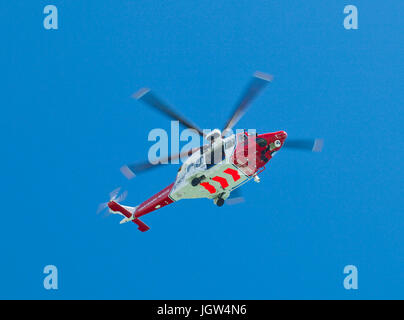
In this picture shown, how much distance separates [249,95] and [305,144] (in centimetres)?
216

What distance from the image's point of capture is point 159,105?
17203mm

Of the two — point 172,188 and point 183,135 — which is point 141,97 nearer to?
point 183,135

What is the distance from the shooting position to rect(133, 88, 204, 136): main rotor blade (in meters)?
16.7

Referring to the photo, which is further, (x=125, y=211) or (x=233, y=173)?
(x=125, y=211)

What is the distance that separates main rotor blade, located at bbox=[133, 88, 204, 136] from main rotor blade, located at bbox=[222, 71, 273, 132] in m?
1.00

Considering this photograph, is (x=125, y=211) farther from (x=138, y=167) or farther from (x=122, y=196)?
(x=138, y=167)

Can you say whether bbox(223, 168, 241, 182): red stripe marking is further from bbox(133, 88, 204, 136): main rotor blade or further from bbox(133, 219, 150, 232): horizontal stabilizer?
bbox(133, 219, 150, 232): horizontal stabilizer

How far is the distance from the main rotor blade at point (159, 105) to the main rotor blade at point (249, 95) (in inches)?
39.6

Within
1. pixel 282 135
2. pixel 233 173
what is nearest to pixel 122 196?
pixel 233 173

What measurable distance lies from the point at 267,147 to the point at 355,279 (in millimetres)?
8000

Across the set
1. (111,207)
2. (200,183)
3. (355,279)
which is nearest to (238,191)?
(200,183)

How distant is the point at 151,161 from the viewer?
17875 mm

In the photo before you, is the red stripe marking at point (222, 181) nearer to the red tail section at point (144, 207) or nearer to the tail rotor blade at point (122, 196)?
the red tail section at point (144, 207)

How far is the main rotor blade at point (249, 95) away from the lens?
16.6 metres
